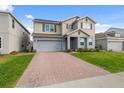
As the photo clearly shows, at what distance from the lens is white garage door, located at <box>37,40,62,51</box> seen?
80.6 ft

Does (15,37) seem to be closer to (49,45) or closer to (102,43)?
(49,45)

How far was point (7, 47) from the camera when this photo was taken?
17547 millimetres

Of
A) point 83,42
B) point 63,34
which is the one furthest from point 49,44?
point 83,42

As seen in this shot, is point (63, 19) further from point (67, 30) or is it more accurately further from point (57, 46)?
point (57, 46)

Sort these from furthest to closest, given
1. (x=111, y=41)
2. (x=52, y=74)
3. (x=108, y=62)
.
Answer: (x=111, y=41) → (x=108, y=62) → (x=52, y=74)

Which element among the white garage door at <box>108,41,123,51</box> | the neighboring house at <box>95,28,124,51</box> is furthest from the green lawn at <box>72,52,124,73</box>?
the white garage door at <box>108,41,123,51</box>

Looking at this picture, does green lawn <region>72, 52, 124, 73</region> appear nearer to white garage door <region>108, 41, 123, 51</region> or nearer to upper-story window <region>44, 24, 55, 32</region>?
upper-story window <region>44, 24, 55, 32</region>

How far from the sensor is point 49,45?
992 inches

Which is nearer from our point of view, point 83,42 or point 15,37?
point 15,37

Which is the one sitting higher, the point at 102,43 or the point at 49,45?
the point at 102,43

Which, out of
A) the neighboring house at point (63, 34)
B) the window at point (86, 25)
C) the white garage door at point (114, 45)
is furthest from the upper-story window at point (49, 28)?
the white garage door at point (114, 45)

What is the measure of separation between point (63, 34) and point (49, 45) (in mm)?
3235

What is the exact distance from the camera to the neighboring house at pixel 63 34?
24.5 m
